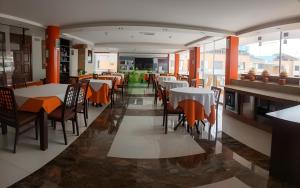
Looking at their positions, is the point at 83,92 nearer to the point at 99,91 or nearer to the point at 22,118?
the point at 22,118

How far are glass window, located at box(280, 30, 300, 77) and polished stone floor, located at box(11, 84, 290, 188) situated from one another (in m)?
3.36

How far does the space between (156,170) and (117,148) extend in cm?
90

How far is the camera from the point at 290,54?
20.0 feet

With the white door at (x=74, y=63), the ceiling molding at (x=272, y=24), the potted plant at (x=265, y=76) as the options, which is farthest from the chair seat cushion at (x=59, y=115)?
the white door at (x=74, y=63)

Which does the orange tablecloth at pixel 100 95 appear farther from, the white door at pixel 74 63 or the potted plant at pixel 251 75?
the white door at pixel 74 63

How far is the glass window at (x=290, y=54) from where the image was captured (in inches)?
230

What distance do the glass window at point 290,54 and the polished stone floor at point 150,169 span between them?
3364 mm

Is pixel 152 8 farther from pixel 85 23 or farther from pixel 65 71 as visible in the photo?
pixel 65 71

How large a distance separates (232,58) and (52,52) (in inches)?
227

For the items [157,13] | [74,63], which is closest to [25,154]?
[157,13]

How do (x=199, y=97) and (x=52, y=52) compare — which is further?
(x=52, y=52)

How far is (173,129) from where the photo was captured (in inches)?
184

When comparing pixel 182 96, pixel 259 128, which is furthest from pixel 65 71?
pixel 259 128

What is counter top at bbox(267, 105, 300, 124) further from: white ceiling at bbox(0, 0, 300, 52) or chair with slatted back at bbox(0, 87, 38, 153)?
chair with slatted back at bbox(0, 87, 38, 153)
